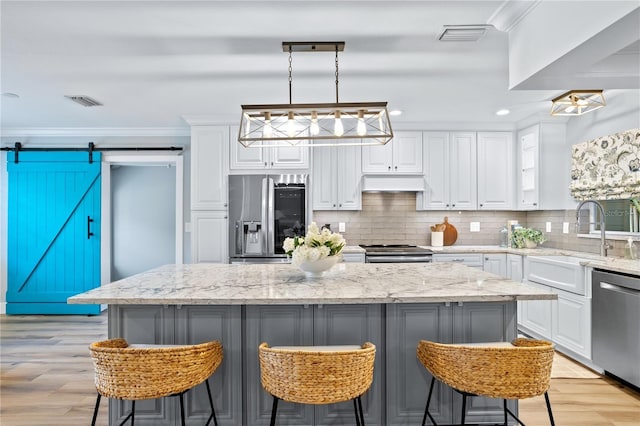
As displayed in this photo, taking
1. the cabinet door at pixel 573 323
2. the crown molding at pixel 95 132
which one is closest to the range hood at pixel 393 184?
the cabinet door at pixel 573 323

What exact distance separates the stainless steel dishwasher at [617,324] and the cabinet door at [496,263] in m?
1.36

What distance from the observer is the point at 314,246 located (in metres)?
2.52

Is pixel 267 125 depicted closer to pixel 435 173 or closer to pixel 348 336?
pixel 348 336

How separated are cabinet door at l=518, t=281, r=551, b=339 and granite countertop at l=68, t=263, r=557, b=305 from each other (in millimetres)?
1691

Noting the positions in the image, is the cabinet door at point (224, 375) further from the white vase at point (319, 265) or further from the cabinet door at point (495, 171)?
the cabinet door at point (495, 171)

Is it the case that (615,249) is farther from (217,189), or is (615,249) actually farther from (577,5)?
(217,189)

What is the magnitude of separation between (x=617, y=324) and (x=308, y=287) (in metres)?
2.50

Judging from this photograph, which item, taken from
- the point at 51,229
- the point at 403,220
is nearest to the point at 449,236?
the point at 403,220

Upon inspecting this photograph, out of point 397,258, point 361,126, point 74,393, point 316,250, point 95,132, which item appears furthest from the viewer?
point 95,132

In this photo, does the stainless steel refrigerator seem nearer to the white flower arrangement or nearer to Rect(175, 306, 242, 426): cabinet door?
Result: the white flower arrangement

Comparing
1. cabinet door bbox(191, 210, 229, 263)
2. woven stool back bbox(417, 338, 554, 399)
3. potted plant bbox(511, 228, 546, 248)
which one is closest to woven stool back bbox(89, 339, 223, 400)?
woven stool back bbox(417, 338, 554, 399)

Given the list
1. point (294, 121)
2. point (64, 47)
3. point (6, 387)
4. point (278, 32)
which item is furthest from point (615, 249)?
point (6, 387)

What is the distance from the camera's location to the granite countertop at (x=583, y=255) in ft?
10.2

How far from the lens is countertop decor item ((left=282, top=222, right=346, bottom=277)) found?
2461 millimetres
